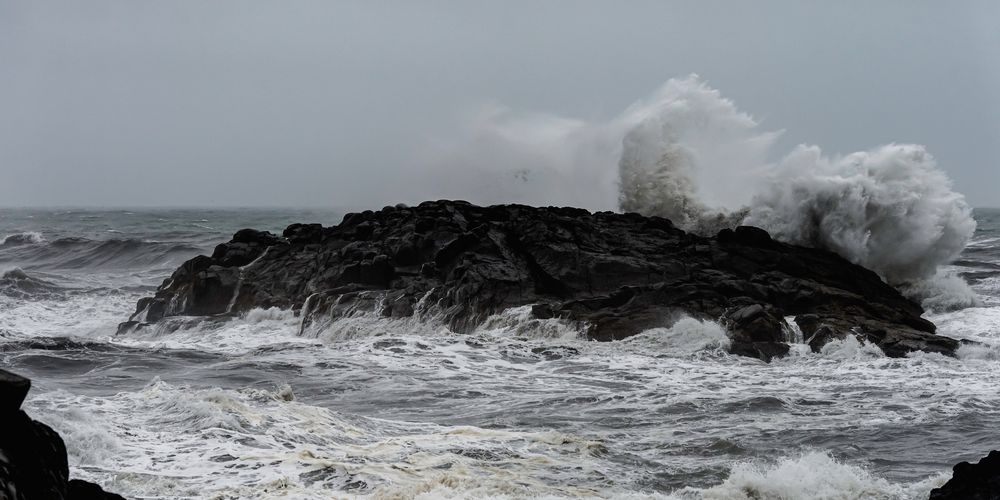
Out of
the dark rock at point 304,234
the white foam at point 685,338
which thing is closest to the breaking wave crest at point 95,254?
the dark rock at point 304,234

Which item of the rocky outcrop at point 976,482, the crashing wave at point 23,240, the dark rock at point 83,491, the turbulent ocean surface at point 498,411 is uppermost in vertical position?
the rocky outcrop at point 976,482

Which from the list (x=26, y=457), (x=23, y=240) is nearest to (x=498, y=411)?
(x=26, y=457)

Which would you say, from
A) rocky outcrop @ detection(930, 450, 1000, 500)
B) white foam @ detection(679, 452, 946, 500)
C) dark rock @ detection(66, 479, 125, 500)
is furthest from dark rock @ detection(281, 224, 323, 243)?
rocky outcrop @ detection(930, 450, 1000, 500)

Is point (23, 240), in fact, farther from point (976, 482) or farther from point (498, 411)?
point (976, 482)

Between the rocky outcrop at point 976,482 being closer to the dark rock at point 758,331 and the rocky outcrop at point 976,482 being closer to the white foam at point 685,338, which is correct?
the dark rock at point 758,331

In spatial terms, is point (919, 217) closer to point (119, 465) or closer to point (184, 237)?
point (119, 465)

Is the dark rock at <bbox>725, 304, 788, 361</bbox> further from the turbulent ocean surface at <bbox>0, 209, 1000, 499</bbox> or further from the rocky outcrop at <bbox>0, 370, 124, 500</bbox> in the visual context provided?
the rocky outcrop at <bbox>0, 370, 124, 500</bbox>

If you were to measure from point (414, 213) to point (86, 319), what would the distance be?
7.49 m

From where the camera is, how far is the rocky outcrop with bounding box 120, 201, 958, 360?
14898mm

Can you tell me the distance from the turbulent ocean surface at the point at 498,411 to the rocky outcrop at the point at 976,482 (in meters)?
1.36

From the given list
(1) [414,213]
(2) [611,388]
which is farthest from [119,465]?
(1) [414,213]

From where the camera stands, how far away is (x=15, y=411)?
5.03 metres

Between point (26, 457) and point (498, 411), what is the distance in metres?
6.07

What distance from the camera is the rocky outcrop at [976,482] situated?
568 centimetres
